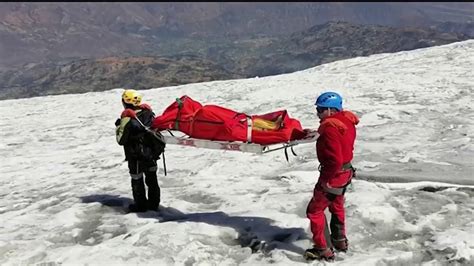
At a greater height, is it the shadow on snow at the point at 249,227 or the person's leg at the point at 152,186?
the person's leg at the point at 152,186

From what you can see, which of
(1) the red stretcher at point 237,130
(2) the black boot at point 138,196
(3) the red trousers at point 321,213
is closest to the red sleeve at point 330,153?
(3) the red trousers at point 321,213

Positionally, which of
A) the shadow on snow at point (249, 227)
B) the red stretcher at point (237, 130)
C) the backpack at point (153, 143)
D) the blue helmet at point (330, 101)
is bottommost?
the shadow on snow at point (249, 227)

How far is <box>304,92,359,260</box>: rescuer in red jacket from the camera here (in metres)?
6.77

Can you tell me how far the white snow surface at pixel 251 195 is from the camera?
24.8 ft

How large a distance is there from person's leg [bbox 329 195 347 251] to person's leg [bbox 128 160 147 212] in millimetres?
3795

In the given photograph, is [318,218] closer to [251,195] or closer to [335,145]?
[335,145]

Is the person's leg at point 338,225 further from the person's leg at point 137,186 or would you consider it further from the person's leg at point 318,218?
the person's leg at point 137,186

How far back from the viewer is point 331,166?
22.7ft

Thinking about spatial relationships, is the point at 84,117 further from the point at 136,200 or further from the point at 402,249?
the point at 402,249

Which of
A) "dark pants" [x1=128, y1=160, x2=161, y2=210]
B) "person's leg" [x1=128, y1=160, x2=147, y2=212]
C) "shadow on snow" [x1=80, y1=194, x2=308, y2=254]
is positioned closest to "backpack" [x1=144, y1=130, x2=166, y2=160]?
"dark pants" [x1=128, y1=160, x2=161, y2=210]

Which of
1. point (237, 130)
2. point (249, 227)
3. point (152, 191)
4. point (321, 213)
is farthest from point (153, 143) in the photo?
point (321, 213)

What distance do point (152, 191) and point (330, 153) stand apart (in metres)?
4.05

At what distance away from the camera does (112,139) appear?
17.6m

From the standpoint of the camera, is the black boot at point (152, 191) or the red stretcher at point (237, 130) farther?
the black boot at point (152, 191)
